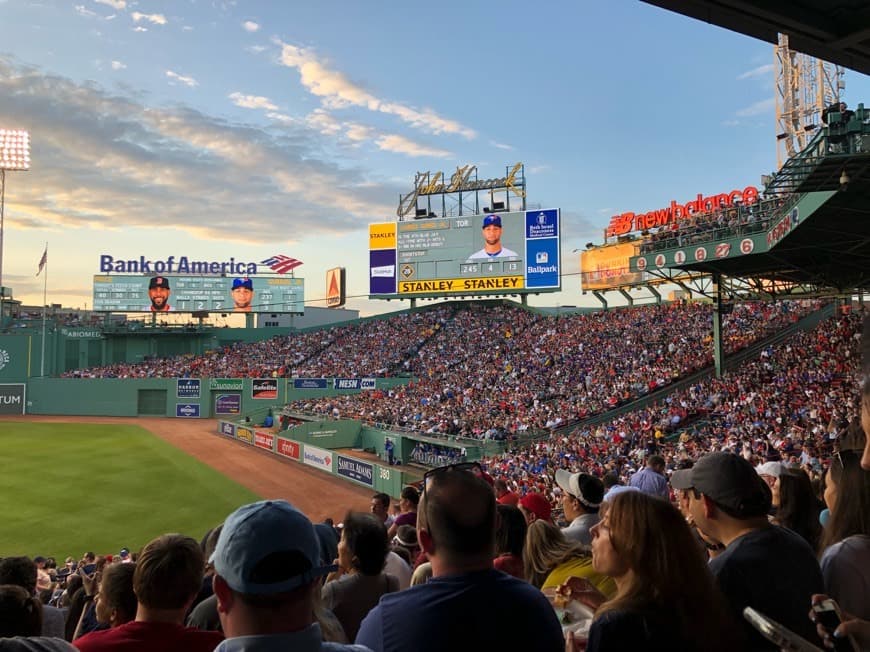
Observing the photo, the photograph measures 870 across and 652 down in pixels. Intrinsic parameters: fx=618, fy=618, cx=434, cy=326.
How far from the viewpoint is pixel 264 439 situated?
3359 cm

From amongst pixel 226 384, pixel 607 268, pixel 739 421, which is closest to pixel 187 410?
pixel 226 384

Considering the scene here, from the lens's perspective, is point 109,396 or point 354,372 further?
point 109,396

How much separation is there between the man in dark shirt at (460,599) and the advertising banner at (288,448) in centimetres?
2924

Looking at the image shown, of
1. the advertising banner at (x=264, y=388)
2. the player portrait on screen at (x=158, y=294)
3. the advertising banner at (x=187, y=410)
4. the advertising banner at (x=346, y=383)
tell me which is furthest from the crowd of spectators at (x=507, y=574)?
the player portrait on screen at (x=158, y=294)

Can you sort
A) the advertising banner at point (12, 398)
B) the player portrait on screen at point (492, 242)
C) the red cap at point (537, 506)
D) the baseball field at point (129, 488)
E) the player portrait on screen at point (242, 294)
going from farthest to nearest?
the player portrait on screen at point (242, 294) → the advertising banner at point (12, 398) → the player portrait on screen at point (492, 242) → the baseball field at point (129, 488) → the red cap at point (537, 506)

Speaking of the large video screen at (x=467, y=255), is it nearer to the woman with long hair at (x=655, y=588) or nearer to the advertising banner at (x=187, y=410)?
the advertising banner at (x=187, y=410)

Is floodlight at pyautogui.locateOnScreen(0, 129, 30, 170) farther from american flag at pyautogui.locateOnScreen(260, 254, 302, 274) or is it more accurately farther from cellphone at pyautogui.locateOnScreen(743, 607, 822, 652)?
cellphone at pyautogui.locateOnScreen(743, 607, 822, 652)

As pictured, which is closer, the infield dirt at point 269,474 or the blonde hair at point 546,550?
the blonde hair at point 546,550

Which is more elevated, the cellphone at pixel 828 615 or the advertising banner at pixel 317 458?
the cellphone at pixel 828 615

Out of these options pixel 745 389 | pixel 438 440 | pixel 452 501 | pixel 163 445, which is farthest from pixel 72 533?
pixel 745 389

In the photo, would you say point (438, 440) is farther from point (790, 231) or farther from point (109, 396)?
point (109, 396)

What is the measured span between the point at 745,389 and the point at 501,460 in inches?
351

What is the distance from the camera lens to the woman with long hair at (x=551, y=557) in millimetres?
3428

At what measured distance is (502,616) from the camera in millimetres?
2131
